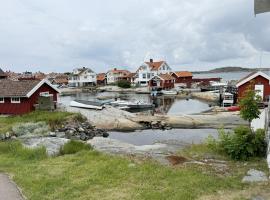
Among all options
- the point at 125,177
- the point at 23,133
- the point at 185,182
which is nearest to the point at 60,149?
the point at 125,177

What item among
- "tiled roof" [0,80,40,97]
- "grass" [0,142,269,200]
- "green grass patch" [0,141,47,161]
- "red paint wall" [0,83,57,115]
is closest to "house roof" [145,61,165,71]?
"red paint wall" [0,83,57,115]

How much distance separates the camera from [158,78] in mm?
98188

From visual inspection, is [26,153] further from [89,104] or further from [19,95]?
[89,104]

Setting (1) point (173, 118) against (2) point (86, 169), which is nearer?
(2) point (86, 169)

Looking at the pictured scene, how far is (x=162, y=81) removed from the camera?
96688 millimetres

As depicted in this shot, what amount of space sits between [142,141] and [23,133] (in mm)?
9729

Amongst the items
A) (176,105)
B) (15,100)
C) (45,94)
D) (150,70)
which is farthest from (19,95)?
(150,70)

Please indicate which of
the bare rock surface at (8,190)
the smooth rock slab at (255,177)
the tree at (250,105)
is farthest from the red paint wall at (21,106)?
the smooth rock slab at (255,177)

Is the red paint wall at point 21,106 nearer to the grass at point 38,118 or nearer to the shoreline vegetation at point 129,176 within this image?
the grass at point 38,118

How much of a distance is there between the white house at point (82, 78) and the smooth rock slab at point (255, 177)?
4713 inches

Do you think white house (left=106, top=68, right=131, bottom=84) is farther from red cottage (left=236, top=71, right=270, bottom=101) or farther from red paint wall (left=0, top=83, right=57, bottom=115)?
red paint wall (left=0, top=83, right=57, bottom=115)

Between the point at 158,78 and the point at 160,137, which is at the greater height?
the point at 158,78

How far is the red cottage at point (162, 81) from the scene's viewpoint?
96.4 metres

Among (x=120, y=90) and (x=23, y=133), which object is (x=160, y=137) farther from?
(x=120, y=90)
